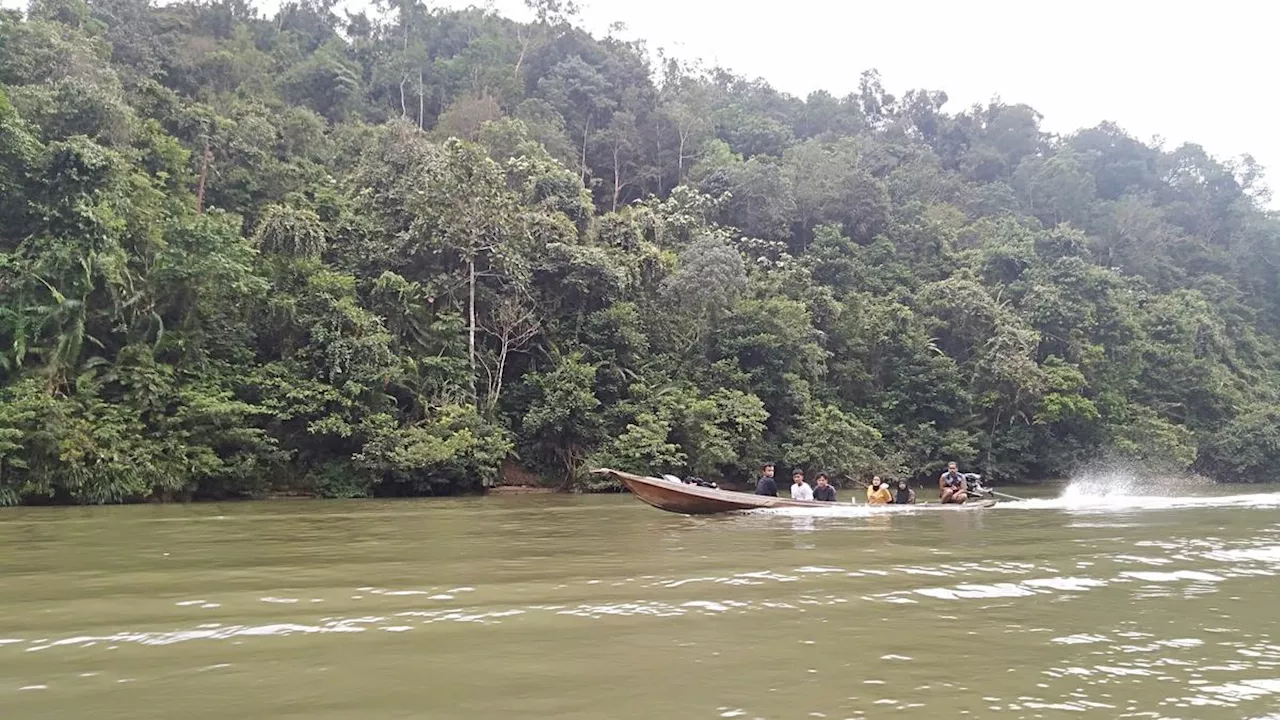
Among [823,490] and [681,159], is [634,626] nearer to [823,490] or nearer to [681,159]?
[823,490]

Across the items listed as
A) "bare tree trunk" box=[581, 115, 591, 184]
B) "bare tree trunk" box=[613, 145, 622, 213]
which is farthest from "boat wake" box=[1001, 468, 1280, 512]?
"bare tree trunk" box=[581, 115, 591, 184]

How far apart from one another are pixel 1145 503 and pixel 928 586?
11.4 meters

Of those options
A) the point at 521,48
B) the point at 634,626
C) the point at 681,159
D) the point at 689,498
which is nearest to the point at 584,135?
the point at 681,159

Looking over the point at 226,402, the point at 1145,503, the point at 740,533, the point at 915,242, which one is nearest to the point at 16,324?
the point at 226,402

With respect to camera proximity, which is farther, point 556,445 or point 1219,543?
point 556,445

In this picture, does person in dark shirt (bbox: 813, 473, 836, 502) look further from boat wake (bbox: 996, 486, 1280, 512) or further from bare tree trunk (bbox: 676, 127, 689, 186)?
bare tree trunk (bbox: 676, 127, 689, 186)

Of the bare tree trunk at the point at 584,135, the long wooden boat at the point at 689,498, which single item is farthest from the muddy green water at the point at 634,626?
the bare tree trunk at the point at 584,135

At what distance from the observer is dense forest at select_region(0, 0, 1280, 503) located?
16609 millimetres

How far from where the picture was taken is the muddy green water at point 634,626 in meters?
3.59

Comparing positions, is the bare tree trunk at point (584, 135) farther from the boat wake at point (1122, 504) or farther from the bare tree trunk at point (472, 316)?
the boat wake at point (1122, 504)

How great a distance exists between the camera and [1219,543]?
9.41 meters

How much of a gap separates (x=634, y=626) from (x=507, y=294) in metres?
17.9

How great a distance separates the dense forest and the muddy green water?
8427 mm

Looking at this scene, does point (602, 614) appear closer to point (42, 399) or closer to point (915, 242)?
point (42, 399)
